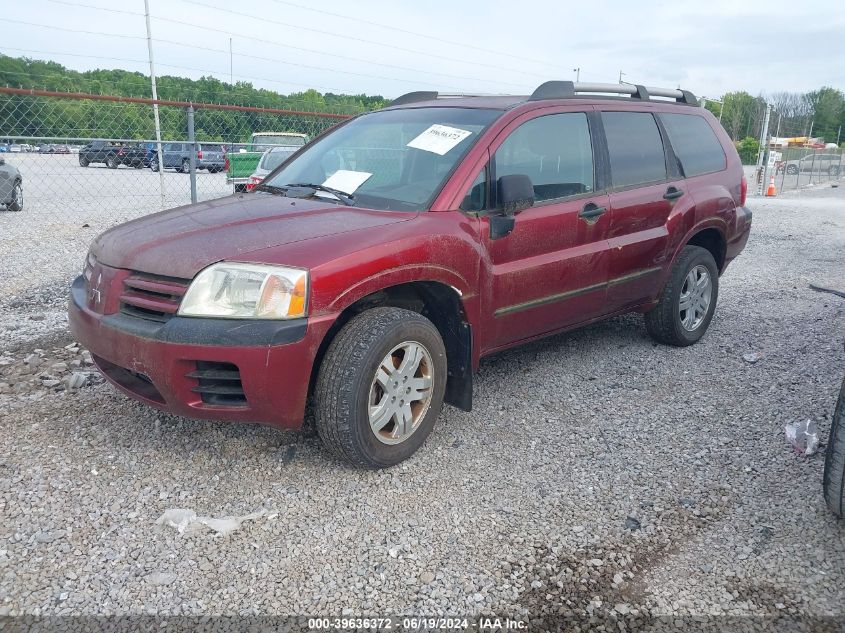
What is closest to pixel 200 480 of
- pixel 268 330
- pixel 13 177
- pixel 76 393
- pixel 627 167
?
pixel 268 330

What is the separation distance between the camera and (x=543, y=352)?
5168 millimetres

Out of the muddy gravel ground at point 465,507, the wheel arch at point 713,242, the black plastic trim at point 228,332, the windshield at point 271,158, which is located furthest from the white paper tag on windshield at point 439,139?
the windshield at point 271,158

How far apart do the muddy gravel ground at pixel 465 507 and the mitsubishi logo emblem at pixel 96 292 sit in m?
0.77

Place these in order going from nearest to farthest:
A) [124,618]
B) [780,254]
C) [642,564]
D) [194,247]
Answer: [124,618] → [642,564] → [194,247] → [780,254]

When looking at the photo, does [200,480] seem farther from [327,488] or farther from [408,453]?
[408,453]

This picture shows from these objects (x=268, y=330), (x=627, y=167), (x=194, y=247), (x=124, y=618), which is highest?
(x=627, y=167)

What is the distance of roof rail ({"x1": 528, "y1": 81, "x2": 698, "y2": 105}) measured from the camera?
4289 millimetres

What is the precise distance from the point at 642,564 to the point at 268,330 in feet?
5.82

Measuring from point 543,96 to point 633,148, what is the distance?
0.83 metres

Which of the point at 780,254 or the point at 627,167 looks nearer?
the point at 627,167

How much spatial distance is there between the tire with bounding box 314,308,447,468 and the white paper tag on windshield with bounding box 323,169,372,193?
0.89 m

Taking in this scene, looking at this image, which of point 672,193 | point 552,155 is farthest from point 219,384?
point 672,193

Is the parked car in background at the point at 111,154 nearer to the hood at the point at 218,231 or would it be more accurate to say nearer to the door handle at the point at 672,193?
the hood at the point at 218,231

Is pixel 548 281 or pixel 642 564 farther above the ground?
pixel 548 281
